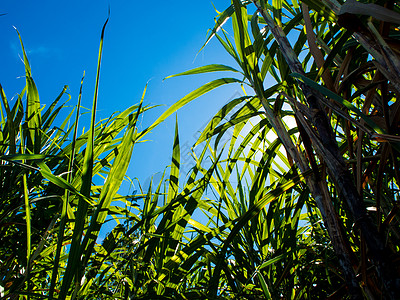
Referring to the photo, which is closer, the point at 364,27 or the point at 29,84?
the point at 364,27

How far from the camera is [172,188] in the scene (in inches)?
29.7

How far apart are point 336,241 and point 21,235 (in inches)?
29.7

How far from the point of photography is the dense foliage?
434 mm

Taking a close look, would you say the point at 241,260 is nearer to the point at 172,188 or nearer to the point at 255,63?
the point at 172,188

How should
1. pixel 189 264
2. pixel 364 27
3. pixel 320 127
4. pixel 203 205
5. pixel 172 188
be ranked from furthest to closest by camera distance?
pixel 203 205 → pixel 172 188 → pixel 189 264 → pixel 320 127 → pixel 364 27

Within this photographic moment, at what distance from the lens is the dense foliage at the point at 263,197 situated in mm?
434

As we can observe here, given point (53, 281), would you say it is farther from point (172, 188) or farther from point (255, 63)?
point (255, 63)

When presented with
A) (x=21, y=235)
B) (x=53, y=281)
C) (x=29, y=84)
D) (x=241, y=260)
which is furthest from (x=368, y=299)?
(x=29, y=84)

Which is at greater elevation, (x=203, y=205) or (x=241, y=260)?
(x=203, y=205)

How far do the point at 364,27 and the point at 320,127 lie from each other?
177 millimetres

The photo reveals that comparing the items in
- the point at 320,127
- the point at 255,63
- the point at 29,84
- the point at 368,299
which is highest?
the point at 29,84

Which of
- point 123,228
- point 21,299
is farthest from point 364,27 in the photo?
point 21,299

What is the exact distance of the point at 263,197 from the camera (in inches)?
21.7

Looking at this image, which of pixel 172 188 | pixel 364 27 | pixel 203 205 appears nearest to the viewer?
pixel 364 27
